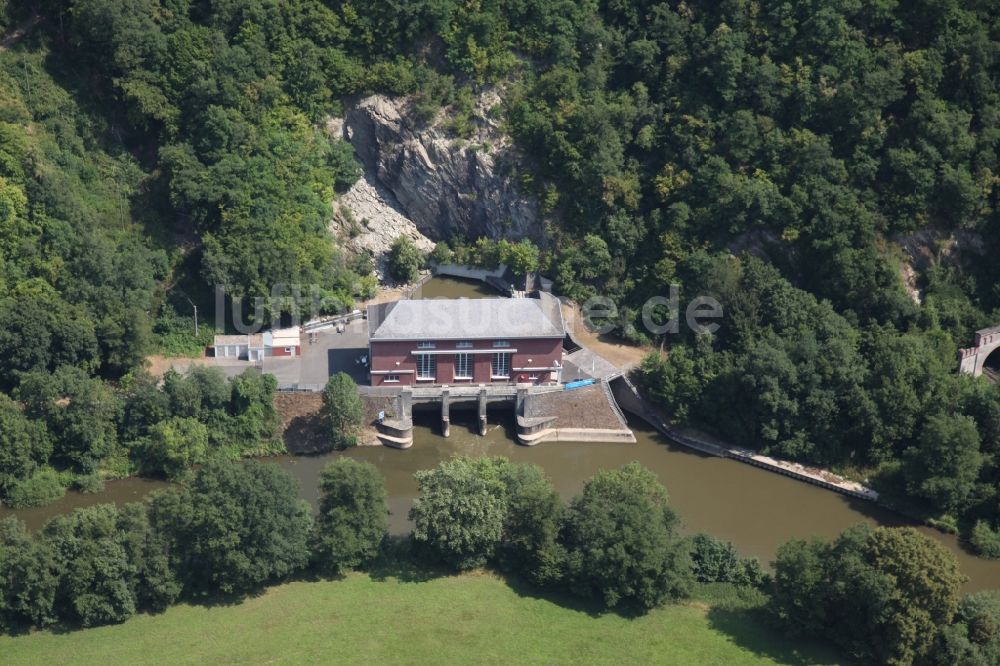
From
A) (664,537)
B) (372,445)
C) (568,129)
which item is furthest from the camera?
(568,129)

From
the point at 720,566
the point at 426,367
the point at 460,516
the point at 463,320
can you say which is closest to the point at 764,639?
the point at 720,566

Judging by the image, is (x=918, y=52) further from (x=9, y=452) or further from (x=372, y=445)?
(x=9, y=452)

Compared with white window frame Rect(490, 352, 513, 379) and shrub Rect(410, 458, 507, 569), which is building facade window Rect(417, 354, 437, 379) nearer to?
white window frame Rect(490, 352, 513, 379)

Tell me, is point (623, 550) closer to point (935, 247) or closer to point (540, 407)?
point (540, 407)

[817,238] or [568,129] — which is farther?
[568,129]

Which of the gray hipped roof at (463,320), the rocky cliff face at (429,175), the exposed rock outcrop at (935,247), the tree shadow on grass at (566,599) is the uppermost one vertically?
the rocky cliff face at (429,175)

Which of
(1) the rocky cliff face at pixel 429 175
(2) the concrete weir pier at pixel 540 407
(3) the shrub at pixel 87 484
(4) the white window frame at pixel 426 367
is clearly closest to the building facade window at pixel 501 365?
(2) the concrete weir pier at pixel 540 407

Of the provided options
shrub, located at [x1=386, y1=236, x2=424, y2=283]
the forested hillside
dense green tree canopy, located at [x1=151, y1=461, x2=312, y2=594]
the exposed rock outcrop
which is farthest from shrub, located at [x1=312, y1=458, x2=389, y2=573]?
the exposed rock outcrop

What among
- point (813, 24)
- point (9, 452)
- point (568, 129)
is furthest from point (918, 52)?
point (9, 452)

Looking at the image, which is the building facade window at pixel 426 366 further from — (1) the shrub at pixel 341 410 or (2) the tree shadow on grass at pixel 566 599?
(2) the tree shadow on grass at pixel 566 599
